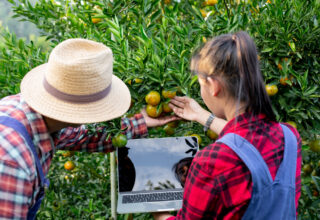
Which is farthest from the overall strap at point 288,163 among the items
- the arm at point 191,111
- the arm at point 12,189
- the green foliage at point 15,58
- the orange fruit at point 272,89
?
the green foliage at point 15,58

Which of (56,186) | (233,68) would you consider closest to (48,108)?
(233,68)

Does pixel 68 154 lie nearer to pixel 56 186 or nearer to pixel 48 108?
pixel 56 186

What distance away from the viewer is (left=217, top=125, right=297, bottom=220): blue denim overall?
83 centimetres

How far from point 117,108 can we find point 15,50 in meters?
0.96

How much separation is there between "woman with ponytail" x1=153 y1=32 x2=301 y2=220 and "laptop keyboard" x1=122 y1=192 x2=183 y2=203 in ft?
1.71

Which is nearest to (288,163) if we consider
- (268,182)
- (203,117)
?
(268,182)

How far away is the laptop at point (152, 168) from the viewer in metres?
1.56

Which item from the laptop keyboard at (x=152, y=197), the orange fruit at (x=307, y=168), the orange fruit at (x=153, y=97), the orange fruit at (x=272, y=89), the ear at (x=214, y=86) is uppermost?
the ear at (x=214, y=86)

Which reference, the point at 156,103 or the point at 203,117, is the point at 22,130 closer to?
the point at 156,103

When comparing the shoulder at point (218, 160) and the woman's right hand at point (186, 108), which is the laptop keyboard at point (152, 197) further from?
the shoulder at point (218, 160)

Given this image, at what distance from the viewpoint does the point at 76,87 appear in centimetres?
101

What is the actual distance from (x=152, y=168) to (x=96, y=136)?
1.23 feet

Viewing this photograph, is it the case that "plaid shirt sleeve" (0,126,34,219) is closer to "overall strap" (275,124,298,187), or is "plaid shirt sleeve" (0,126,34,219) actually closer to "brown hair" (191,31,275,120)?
"brown hair" (191,31,275,120)

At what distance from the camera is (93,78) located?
3.33 ft
